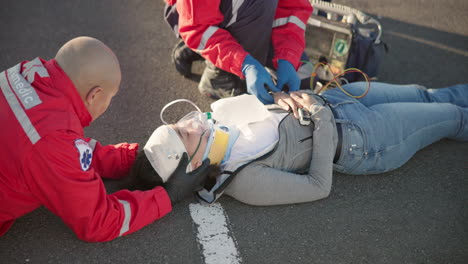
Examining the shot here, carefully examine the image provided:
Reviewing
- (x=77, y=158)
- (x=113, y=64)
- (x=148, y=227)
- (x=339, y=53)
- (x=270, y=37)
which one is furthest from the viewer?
(x=339, y=53)

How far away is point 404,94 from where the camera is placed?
3398 millimetres

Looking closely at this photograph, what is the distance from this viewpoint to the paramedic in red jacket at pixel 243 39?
3.12m

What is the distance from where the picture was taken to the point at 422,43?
4.77 meters

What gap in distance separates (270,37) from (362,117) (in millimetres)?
1052

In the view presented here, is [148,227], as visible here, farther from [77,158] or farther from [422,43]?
[422,43]

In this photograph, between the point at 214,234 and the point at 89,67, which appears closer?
the point at 89,67

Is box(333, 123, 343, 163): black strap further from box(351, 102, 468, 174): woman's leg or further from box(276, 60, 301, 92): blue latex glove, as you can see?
box(276, 60, 301, 92): blue latex glove

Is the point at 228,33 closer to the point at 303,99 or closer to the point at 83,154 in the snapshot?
the point at 303,99

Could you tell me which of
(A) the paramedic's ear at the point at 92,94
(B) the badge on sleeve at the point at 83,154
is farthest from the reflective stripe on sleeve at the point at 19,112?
(A) the paramedic's ear at the point at 92,94

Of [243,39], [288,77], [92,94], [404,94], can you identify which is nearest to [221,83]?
[243,39]

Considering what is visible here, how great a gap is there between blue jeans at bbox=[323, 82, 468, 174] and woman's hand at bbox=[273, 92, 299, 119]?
295 mm

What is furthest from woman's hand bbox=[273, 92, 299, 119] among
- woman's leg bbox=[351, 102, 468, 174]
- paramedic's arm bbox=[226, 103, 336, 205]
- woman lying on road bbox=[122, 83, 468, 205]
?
woman's leg bbox=[351, 102, 468, 174]

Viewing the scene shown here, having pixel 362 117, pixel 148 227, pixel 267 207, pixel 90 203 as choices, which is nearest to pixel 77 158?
pixel 90 203

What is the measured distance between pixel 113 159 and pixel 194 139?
1.80 ft
